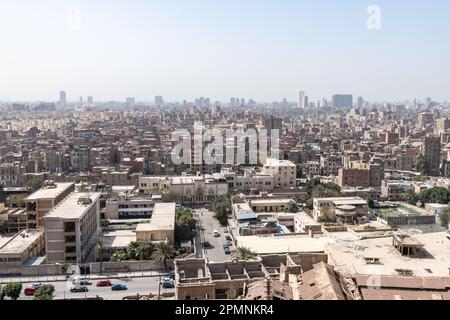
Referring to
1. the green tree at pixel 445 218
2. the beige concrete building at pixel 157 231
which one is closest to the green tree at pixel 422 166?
the green tree at pixel 445 218

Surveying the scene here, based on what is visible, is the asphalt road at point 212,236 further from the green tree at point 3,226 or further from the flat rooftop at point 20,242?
the green tree at point 3,226

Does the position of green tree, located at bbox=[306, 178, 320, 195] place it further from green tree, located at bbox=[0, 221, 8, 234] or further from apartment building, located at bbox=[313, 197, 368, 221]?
green tree, located at bbox=[0, 221, 8, 234]

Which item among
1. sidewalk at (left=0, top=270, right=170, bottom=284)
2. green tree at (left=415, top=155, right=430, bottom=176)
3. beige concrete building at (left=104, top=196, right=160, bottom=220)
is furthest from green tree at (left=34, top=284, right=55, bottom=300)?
green tree at (left=415, top=155, right=430, bottom=176)

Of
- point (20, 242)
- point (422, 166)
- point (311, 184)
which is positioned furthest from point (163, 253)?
point (422, 166)

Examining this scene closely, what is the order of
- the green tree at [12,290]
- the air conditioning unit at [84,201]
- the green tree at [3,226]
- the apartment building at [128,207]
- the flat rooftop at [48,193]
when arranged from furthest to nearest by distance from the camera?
the apartment building at [128,207], the green tree at [3,226], the flat rooftop at [48,193], the air conditioning unit at [84,201], the green tree at [12,290]
